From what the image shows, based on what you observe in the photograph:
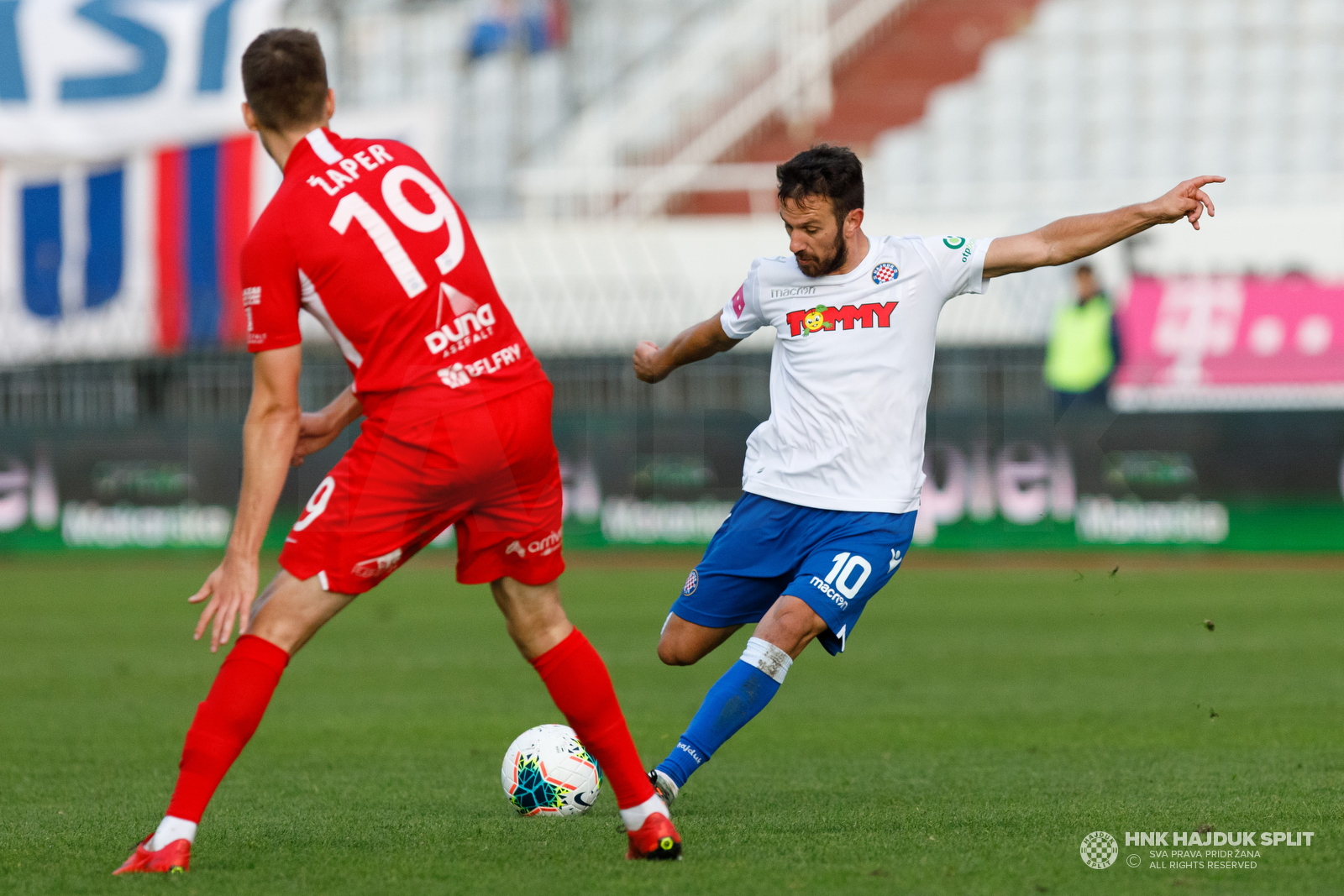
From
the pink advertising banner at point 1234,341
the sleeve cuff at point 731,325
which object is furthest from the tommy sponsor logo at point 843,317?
the pink advertising banner at point 1234,341

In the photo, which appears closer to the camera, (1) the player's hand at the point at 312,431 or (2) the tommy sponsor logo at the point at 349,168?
(2) the tommy sponsor logo at the point at 349,168

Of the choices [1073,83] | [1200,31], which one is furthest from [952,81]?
[1200,31]

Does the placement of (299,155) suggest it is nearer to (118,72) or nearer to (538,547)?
(538,547)

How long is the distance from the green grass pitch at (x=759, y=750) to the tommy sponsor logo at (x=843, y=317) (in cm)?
159

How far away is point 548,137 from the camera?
24.3m

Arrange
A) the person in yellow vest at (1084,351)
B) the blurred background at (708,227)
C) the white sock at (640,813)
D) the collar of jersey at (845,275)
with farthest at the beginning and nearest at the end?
the blurred background at (708,227) < the person in yellow vest at (1084,351) < the collar of jersey at (845,275) < the white sock at (640,813)

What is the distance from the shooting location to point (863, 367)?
546 centimetres

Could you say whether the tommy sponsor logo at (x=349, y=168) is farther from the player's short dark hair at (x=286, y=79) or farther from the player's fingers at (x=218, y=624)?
the player's fingers at (x=218, y=624)

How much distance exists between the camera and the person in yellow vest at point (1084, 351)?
50.1 feet

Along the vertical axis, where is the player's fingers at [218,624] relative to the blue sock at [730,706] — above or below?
above

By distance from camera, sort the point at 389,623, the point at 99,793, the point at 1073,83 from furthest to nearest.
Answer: the point at 1073,83, the point at 389,623, the point at 99,793

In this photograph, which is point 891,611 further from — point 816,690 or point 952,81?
point 952,81

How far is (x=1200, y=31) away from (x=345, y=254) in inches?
885

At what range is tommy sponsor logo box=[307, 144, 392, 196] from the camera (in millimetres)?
4316
